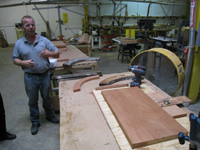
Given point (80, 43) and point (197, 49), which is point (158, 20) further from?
point (197, 49)

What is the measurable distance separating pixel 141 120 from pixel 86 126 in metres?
0.36

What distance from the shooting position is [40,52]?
1.85m

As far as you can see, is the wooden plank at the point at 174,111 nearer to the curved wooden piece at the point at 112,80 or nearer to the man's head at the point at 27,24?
the curved wooden piece at the point at 112,80

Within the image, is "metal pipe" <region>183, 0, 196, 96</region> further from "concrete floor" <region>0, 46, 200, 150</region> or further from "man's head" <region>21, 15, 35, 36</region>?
"man's head" <region>21, 15, 35, 36</region>

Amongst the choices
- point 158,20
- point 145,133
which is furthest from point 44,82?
point 158,20

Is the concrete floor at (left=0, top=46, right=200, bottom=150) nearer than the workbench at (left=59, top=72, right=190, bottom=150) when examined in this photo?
No

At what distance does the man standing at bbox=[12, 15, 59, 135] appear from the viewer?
5.84 feet

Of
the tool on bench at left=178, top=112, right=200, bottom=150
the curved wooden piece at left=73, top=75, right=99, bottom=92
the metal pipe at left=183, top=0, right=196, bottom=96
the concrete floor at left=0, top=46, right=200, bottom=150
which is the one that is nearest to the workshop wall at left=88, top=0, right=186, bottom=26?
the concrete floor at left=0, top=46, right=200, bottom=150

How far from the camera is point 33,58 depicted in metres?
1.84

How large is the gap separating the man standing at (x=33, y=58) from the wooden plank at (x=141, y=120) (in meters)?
0.99

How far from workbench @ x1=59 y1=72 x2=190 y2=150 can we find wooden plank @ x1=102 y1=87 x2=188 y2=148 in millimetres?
45

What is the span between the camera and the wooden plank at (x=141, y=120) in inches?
33.4

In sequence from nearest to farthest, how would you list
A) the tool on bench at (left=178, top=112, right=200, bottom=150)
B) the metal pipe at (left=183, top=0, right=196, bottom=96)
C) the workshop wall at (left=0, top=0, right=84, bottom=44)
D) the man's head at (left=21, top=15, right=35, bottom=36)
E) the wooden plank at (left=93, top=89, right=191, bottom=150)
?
the tool on bench at (left=178, top=112, right=200, bottom=150)
the wooden plank at (left=93, top=89, right=191, bottom=150)
the man's head at (left=21, top=15, right=35, bottom=36)
the metal pipe at (left=183, top=0, right=196, bottom=96)
the workshop wall at (left=0, top=0, right=84, bottom=44)

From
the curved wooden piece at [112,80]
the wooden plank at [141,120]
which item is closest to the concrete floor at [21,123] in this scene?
the curved wooden piece at [112,80]
